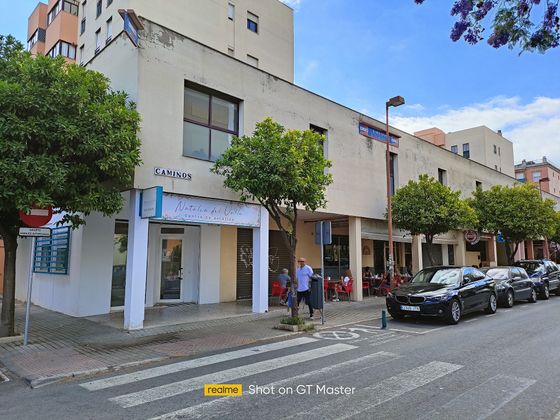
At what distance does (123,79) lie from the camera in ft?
35.8

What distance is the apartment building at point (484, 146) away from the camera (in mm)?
49062

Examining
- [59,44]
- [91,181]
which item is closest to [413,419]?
[91,181]

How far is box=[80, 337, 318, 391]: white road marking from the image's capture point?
5969 mm

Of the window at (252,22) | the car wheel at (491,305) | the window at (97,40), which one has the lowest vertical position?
the car wheel at (491,305)

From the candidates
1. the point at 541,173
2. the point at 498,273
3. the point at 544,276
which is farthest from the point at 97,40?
the point at 541,173

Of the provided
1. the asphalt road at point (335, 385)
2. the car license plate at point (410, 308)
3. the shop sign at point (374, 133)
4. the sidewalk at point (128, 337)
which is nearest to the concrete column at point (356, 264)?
the sidewalk at point (128, 337)

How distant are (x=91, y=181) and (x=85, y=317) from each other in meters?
4.83

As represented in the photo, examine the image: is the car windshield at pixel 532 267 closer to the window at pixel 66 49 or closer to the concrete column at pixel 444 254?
the concrete column at pixel 444 254

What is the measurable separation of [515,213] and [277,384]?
21.2 m

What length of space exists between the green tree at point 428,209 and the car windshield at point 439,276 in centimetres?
417

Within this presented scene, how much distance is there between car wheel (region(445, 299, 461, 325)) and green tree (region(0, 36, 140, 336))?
28.4ft

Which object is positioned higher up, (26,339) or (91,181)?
(91,181)

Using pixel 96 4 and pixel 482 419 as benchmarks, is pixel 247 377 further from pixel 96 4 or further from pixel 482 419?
pixel 96 4

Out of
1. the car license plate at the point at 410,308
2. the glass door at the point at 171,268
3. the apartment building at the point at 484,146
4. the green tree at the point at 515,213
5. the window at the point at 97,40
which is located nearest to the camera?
the car license plate at the point at 410,308
